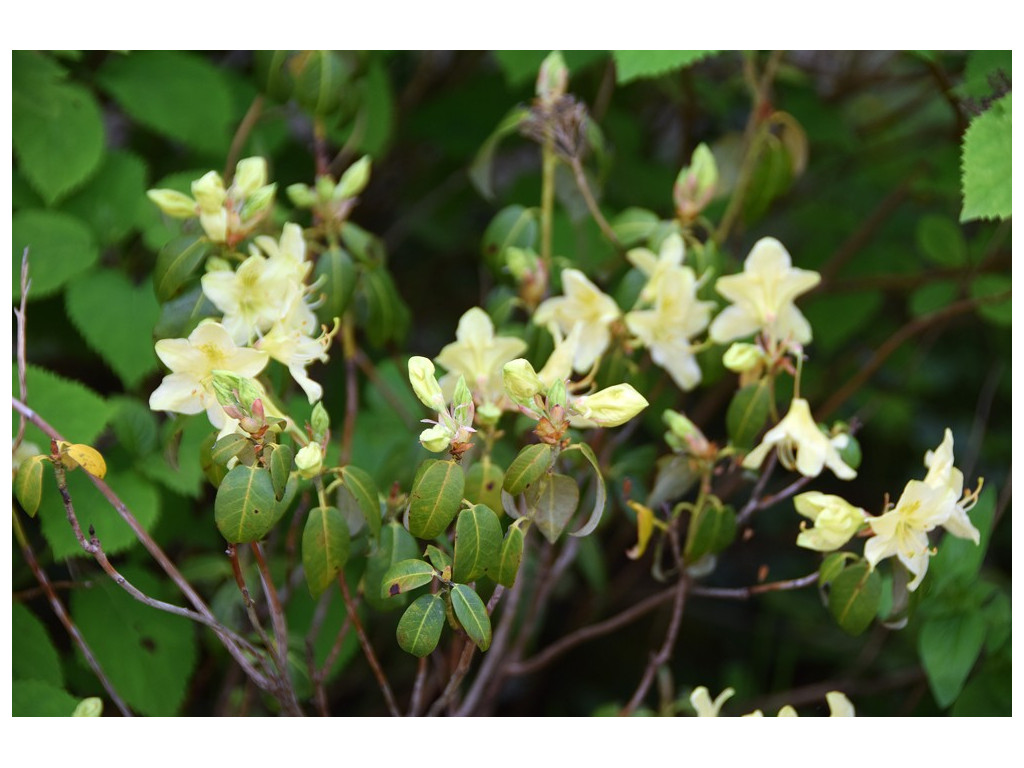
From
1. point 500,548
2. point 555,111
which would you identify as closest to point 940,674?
point 500,548

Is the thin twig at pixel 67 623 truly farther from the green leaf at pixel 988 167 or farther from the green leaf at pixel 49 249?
the green leaf at pixel 988 167

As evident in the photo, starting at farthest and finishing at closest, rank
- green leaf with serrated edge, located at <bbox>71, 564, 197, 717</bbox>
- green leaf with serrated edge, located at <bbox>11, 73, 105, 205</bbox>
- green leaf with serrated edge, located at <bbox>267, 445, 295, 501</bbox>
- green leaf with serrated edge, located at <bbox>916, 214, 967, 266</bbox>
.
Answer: green leaf with serrated edge, located at <bbox>916, 214, 967, 266</bbox> < green leaf with serrated edge, located at <bbox>11, 73, 105, 205</bbox> < green leaf with serrated edge, located at <bbox>71, 564, 197, 717</bbox> < green leaf with serrated edge, located at <bbox>267, 445, 295, 501</bbox>

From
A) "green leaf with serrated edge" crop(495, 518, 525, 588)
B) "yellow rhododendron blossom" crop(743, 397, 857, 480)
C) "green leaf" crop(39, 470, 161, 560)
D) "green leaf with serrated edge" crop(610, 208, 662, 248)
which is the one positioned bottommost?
"green leaf" crop(39, 470, 161, 560)

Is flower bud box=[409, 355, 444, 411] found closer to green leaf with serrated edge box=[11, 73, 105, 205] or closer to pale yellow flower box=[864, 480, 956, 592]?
pale yellow flower box=[864, 480, 956, 592]

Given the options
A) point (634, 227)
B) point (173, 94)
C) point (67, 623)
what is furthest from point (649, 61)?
point (67, 623)

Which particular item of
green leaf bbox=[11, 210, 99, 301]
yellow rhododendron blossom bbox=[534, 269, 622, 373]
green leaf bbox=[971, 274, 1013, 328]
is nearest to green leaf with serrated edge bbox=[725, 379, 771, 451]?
yellow rhododendron blossom bbox=[534, 269, 622, 373]

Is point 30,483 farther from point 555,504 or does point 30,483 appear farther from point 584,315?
point 584,315

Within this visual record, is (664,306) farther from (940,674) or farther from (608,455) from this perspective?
(940,674)
